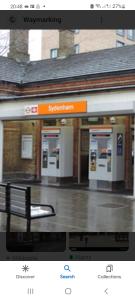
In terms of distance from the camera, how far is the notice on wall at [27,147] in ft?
60.1

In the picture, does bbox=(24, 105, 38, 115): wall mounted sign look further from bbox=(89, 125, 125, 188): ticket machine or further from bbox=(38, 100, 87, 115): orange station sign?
→ bbox=(89, 125, 125, 188): ticket machine

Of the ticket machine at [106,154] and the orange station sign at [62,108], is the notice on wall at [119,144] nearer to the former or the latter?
the ticket machine at [106,154]

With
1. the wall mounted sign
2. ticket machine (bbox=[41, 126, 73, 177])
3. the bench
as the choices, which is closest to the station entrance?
ticket machine (bbox=[41, 126, 73, 177])

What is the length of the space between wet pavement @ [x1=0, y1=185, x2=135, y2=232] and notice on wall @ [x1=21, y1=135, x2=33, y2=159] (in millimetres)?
3853

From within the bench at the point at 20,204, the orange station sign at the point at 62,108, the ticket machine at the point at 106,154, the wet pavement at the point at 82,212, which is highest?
the orange station sign at the point at 62,108

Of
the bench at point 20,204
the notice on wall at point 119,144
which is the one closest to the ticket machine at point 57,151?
the notice on wall at point 119,144

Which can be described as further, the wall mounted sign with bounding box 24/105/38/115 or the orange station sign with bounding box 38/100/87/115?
the wall mounted sign with bounding box 24/105/38/115

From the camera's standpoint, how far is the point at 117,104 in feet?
40.6

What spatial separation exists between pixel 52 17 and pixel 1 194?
18.2 ft

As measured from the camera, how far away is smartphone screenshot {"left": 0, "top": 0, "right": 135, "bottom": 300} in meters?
1.89

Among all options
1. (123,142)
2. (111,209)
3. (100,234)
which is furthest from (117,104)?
(100,234)

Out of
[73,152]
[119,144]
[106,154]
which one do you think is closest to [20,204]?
[106,154]

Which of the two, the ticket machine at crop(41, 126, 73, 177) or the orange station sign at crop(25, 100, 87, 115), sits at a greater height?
the orange station sign at crop(25, 100, 87, 115)
